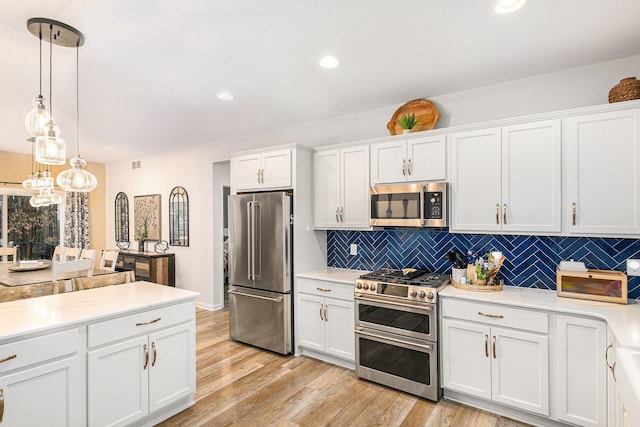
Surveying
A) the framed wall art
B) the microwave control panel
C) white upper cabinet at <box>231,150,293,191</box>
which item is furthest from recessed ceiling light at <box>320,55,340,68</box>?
the framed wall art

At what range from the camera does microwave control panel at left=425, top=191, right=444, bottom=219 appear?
2961 mm

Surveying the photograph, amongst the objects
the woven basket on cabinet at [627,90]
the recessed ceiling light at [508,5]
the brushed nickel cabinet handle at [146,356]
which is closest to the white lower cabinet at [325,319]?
the brushed nickel cabinet handle at [146,356]

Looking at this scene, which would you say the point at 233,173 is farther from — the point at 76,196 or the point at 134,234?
the point at 76,196

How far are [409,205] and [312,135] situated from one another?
5.63ft

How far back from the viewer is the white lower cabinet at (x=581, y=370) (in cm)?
213

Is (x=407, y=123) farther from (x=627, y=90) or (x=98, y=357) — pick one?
(x=98, y=357)

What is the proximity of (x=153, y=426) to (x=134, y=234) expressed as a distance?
5.03m

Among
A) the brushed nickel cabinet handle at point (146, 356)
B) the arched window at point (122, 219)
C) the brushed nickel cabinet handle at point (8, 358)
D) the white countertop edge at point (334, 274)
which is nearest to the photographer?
the brushed nickel cabinet handle at point (8, 358)

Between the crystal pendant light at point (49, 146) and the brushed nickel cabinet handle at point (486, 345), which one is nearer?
the crystal pendant light at point (49, 146)

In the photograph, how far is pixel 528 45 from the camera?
2344 mm

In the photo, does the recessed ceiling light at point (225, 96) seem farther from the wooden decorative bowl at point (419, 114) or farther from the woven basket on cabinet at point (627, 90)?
the woven basket on cabinet at point (627, 90)

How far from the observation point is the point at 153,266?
5.62 meters

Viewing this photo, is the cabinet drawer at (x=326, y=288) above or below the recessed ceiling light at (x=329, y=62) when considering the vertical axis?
below

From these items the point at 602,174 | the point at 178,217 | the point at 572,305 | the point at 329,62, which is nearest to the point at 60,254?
the point at 178,217
